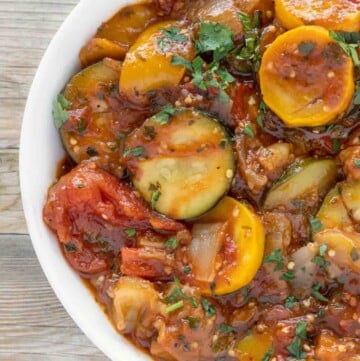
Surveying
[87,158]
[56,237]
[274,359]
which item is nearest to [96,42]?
[87,158]

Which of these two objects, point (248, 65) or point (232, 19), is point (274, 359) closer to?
point (248, 65)

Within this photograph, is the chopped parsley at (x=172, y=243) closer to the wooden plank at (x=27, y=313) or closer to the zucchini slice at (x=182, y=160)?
the zucchini slice at (x=182, y=160)

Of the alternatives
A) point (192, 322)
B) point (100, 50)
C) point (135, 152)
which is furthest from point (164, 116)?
point (192, 322)

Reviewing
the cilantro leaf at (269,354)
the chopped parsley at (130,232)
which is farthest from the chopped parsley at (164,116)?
the cilantro leaf at (269,354)

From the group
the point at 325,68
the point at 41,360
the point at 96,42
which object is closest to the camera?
the point at 325,68

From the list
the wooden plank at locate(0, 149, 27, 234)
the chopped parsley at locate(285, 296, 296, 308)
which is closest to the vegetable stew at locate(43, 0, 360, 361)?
the chopped parsley at locate(285, 296, 296, 308)

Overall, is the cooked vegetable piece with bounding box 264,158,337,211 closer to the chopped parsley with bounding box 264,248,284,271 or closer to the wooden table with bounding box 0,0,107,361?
the chopped parsley with bounding box 264,248,284,271
